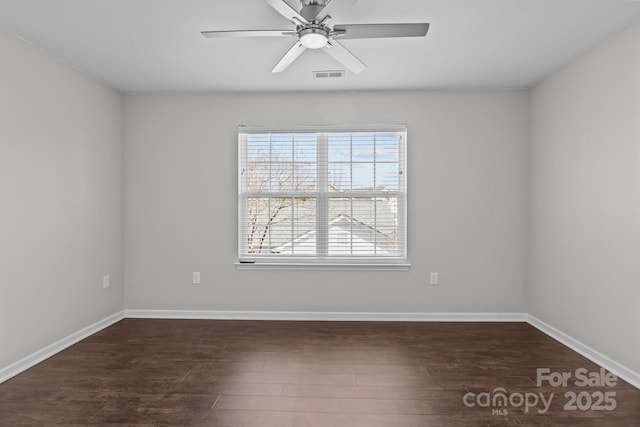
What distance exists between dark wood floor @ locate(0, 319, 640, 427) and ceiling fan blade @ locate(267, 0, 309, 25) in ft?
7.41

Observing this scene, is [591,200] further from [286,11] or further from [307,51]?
[286,11]

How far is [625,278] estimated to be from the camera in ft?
9.43

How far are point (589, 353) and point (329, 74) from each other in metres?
3.21

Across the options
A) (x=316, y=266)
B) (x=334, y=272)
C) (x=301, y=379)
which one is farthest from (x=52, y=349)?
(x=334, y=272)

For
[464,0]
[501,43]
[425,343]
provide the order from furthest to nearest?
1. [425,343]
2. [501,43]
3. [464,0]

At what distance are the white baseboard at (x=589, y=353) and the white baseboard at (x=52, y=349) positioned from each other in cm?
431

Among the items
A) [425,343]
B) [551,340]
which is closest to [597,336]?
[551,340]

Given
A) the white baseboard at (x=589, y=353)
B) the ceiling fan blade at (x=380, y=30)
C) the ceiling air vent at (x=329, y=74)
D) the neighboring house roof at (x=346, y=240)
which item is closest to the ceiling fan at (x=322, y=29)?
the ceiling fan blade at (x=380, y=30)

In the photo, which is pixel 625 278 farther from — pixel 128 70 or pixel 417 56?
pixel 128 70

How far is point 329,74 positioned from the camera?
→ 3.73m

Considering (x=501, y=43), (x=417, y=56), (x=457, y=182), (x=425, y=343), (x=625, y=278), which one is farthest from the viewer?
(x=457, y=182)

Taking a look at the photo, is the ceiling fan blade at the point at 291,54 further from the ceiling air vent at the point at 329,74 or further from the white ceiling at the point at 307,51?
the ceiling air vent at the point at 329,74

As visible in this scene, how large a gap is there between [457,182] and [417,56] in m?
1.49

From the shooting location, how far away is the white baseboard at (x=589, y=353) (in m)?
2.80
